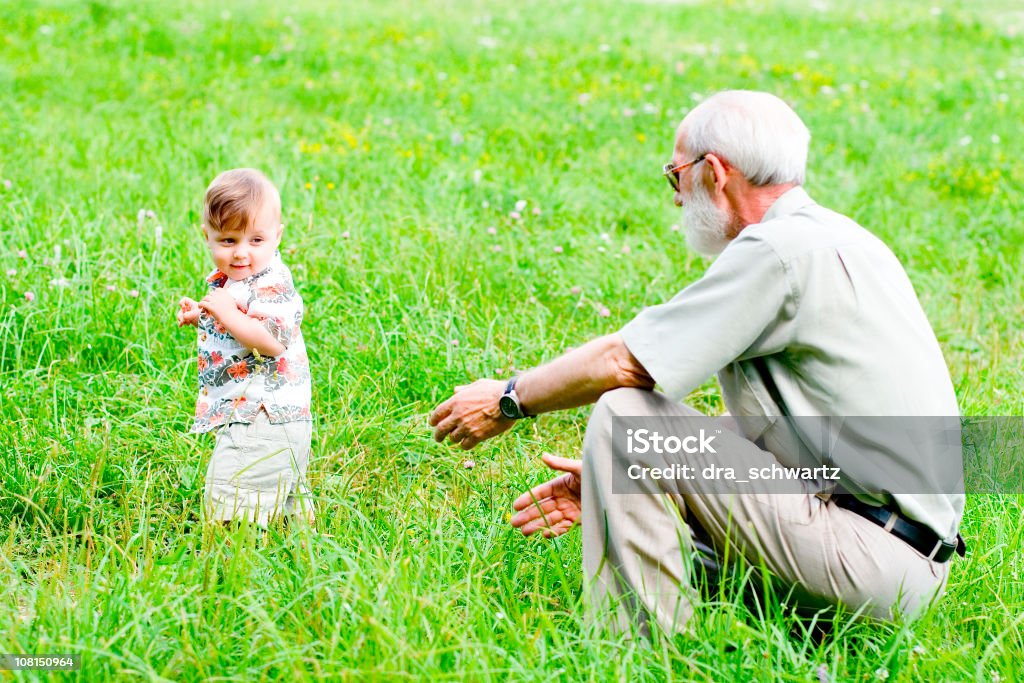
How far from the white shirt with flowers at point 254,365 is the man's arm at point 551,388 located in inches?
19.6

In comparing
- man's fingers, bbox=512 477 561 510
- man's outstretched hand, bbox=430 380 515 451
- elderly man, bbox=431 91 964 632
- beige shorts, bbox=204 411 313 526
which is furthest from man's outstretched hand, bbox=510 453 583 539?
beige shorts, bbox=204 411 313 526

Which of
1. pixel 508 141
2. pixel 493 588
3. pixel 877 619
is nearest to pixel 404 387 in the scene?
pixel 493 588

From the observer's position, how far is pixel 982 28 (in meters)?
12.8

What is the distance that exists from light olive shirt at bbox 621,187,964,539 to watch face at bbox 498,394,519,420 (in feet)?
1.23

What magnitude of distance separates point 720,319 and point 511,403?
0.62 meters

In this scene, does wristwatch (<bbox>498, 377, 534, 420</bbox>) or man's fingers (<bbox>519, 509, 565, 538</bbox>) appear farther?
man's fingers (<bbox>519, 509, 565, 538</bbox>)

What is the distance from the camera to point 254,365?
10.9 feet

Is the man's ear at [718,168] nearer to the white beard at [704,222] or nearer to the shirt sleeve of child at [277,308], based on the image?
the white beard at [704,222]

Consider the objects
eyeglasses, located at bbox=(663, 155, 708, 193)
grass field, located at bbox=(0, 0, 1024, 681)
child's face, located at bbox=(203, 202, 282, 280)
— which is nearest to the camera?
grass field, located at bbox=(0, 0, 1024, 681)

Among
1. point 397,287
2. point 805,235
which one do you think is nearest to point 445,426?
point 805,235

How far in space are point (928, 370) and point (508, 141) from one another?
15.3 ft

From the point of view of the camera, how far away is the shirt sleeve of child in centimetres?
327

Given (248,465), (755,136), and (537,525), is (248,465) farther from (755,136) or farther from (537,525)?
(755,136)

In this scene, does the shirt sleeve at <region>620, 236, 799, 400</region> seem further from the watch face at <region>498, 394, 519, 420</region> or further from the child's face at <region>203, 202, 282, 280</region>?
the child's face at <region>203, 202, 282, 280</region>
